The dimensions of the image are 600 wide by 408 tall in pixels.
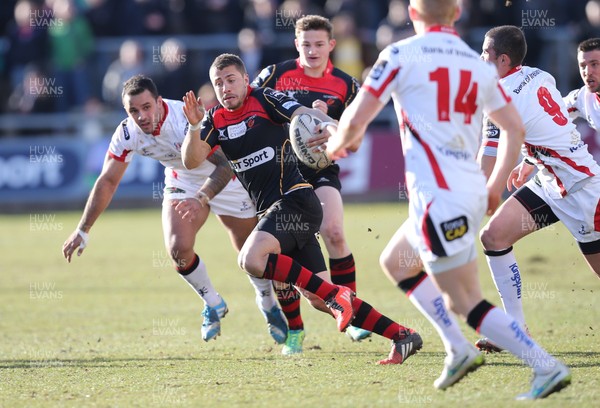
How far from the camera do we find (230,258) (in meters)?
14.6

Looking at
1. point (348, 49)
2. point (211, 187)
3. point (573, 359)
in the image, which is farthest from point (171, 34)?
point (573, 359)

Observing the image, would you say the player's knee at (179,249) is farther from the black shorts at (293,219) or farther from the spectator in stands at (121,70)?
the spectator in stands at (121,70)

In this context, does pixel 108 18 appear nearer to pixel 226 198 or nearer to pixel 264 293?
pixel 226 198

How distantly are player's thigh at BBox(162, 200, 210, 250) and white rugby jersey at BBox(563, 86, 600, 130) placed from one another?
132 inches

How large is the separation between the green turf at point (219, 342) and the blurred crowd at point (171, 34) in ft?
A: 17.8

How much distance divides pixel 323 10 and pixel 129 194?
19.3ft

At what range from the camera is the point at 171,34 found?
21.6m

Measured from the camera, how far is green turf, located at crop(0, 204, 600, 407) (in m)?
6.13

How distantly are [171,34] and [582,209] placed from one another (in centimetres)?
1539

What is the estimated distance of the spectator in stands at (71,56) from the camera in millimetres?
21516

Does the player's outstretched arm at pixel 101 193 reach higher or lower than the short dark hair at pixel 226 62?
lower

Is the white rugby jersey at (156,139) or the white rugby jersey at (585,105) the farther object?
the white rugby jersey at (156,139)

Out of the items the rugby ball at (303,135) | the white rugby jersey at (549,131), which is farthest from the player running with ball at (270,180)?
the white rugby jersey at (549,131)

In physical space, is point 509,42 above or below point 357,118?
above
